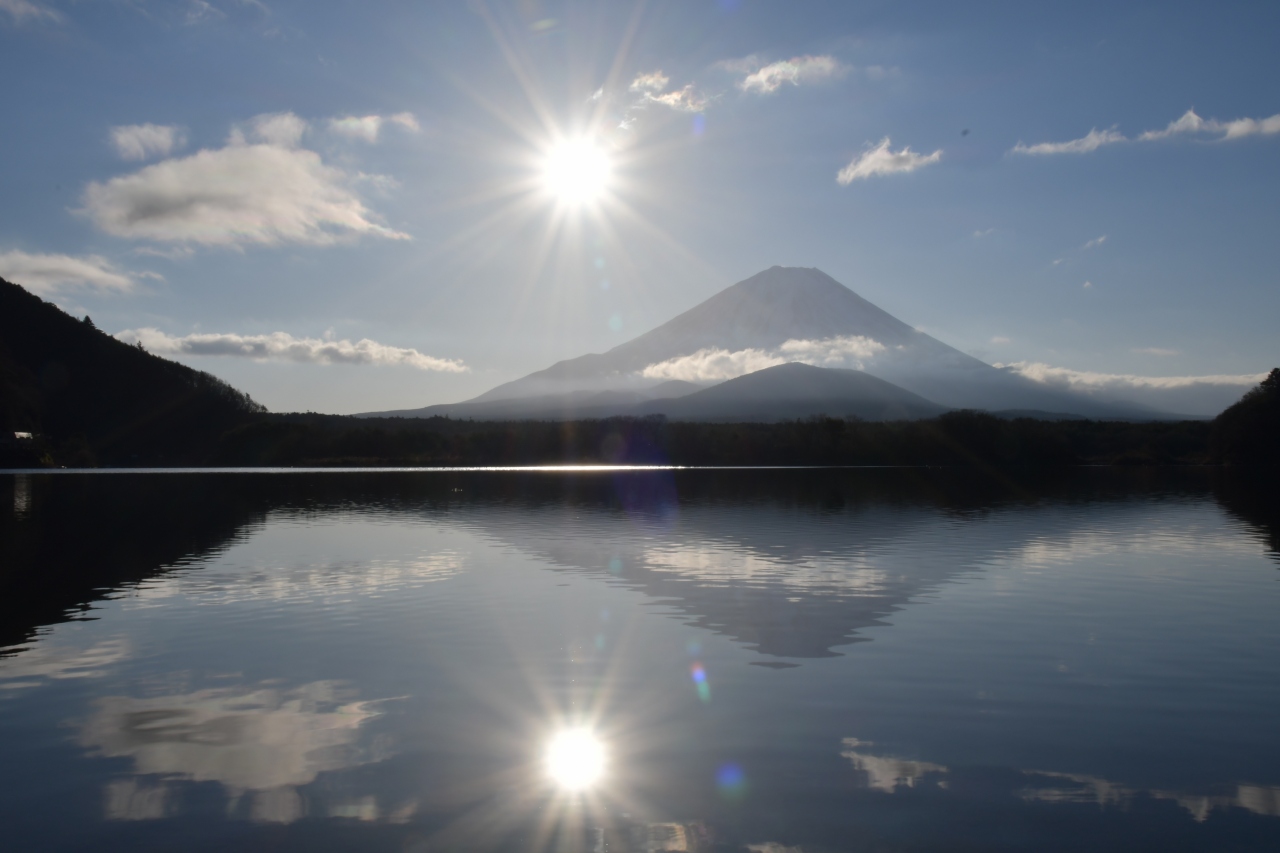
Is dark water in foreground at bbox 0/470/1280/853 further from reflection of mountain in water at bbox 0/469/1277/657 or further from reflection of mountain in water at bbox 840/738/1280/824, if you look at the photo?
reflection of mountain in water at bbox 0/469/1277/657

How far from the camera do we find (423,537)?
Answer: 35.9 metres

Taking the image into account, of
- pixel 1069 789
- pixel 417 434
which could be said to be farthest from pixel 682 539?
pixel 417 434

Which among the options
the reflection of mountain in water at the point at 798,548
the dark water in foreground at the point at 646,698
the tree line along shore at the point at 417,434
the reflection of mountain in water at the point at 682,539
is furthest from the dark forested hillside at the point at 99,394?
the dark water in foreground at the point at 646,698

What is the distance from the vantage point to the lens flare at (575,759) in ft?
31.8

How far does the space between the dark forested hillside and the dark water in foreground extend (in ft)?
528

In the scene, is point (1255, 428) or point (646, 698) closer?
point (646, 698)

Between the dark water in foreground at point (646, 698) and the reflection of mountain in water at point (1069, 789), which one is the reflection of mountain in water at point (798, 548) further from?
the reflection of mountain in water at point (1069, 789)

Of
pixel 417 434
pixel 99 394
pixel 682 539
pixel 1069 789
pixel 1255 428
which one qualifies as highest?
pixel 99 394

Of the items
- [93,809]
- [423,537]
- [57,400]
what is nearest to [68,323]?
[57,400]

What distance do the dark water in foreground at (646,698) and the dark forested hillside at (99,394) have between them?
160813mm

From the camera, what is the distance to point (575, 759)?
10.4 m

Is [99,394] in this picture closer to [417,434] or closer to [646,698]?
[417,434]

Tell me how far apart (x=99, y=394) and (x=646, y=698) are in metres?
200

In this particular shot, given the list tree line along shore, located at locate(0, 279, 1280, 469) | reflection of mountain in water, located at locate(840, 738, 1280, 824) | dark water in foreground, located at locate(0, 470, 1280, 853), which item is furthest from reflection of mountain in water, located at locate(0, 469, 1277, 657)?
tree line along shore, located at locate(0, 279, 1280, 469)
